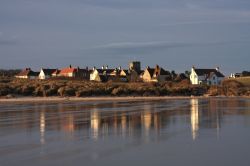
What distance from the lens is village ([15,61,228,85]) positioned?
8450cm

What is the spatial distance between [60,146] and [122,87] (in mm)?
50074

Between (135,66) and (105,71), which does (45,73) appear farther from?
(135,66)

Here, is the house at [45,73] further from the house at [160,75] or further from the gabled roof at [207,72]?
the gabled roof at [207,72]

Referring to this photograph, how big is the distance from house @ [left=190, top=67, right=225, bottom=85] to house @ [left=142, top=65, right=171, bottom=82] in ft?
17.2

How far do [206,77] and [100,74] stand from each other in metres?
20.6

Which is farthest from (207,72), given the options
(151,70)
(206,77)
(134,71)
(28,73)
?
(28,73)

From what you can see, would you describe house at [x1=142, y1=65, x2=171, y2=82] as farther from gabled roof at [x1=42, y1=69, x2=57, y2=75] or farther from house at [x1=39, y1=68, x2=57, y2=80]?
gabled roof at [x1=42, y1=69, x2=57, y2=75]

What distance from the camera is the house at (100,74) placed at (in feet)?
287

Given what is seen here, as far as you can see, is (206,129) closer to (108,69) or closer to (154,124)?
(154,124)

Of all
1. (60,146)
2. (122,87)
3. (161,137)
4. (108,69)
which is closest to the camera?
(60,146)

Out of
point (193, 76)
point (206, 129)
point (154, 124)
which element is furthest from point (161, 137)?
point (193, 76)

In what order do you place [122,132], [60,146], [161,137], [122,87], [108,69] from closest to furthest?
[60,146] → [161,137] → [122,132] → [122,87] → [108,69]

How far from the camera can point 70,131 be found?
65.1 ft

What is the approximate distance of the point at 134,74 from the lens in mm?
93500
